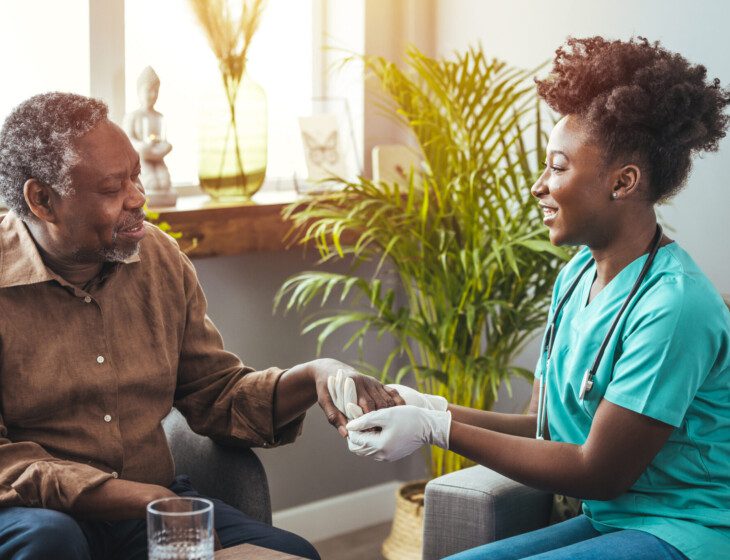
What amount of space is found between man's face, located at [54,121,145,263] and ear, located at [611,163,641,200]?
81 centimetres

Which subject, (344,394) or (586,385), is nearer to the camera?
(586,385)

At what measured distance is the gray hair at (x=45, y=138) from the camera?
5.93 ft

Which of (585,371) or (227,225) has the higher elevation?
(227,225)

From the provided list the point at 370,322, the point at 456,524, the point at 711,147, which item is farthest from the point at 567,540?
the point at 370,322

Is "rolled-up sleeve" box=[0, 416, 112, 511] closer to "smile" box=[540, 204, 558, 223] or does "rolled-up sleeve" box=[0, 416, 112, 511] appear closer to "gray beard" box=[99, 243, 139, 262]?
"gray beard" box=[99, 243, 139, 262]

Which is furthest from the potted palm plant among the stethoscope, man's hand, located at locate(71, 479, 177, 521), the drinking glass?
the drinking glass

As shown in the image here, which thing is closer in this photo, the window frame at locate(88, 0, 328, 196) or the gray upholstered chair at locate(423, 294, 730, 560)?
the gray upholstered chair at locate(423, 294, 730, 560)

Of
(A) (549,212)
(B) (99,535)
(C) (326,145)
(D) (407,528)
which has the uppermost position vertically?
(C) (326,145)

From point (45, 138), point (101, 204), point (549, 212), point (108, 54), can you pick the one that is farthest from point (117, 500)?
point (108, 54)

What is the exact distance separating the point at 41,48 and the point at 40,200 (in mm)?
1019

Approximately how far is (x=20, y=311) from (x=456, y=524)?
0.85 meters

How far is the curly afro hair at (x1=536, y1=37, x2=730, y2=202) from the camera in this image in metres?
1.67

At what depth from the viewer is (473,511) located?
1902 mm

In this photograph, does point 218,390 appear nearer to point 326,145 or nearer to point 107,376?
point 107,376
